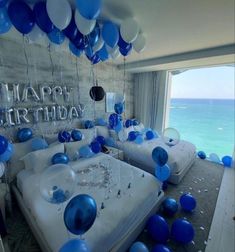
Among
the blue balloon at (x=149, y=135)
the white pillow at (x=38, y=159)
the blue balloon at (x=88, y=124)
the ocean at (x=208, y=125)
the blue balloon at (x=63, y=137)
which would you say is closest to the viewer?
the white pillow at (x=38, y=159)

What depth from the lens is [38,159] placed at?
1951mm

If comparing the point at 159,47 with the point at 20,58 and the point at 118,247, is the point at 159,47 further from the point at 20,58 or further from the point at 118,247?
the point at 118,247

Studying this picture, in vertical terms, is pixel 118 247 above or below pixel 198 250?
above

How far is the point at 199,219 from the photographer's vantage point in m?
1.84

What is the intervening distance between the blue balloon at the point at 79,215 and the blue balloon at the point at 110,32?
5.19 feet

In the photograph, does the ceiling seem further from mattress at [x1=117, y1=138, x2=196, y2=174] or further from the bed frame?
the bed frame

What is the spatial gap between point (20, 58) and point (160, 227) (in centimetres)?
288

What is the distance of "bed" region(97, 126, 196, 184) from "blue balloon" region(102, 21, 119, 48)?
1.99 m

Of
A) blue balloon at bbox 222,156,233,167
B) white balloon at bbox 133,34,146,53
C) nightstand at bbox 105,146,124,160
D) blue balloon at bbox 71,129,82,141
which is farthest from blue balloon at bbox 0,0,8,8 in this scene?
blue balloon at bbox 222,156,233,167

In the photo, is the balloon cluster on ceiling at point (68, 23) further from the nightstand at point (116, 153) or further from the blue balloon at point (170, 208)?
the blue balloon at point (170, 208)

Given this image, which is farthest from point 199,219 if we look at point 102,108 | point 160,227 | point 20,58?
point 20,58

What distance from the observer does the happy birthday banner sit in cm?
209

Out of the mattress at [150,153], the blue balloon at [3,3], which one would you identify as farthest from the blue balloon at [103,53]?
the mattress at [150,153]

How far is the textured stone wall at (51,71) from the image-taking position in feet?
6.95
